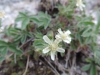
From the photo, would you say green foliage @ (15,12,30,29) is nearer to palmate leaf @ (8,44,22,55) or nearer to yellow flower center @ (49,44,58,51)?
palmate leaf @ (8,44,22,55)

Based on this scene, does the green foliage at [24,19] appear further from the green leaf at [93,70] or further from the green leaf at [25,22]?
the green leaf at [93,70]

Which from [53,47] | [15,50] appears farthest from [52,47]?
[15,50]

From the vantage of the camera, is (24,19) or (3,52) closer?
(3,52)

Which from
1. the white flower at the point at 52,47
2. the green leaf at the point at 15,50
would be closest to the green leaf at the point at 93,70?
the white flower at the point at 52,47

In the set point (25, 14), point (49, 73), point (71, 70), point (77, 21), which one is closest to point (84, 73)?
point (71, 70)

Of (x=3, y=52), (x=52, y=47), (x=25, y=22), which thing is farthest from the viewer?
(x=25, y=22)

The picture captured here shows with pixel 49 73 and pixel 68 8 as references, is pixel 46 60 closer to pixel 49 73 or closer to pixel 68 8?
pixel 49 73

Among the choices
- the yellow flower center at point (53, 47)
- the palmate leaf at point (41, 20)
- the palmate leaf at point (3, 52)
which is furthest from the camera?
the palmate leaf at point (41, 20)

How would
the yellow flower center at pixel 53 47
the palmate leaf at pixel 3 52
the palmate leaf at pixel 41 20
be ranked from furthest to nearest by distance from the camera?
the palmate leaf at pixel 41 20 → the palmate leaf at pixel 3 52 → the yellow flower center at pixel 53 47

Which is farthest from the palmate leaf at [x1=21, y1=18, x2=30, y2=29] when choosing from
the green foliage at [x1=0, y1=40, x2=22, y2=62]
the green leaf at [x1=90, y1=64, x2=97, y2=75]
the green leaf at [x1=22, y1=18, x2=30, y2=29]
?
the green leaf at [x1=90, y1=64, x2=97, y2=75]

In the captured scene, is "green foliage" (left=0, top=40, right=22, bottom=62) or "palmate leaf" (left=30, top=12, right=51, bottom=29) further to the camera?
"palmate leaf" (left=30, top=12, right=51, bottom=29)

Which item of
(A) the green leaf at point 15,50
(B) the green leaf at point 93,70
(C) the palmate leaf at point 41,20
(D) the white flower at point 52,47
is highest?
(C) the palmate leaf at point 41,20

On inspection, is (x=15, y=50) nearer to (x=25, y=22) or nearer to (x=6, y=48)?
(x=6, y=48)
